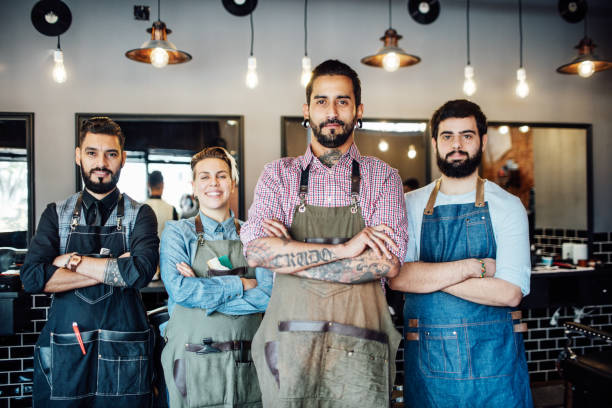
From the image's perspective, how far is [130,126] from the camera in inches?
175

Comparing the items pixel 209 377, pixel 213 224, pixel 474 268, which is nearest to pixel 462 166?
pixel 474 268

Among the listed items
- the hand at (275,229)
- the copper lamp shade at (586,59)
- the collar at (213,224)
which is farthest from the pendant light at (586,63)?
the hand at (275,229)

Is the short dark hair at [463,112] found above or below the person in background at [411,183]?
above

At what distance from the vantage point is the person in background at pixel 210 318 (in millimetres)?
2361

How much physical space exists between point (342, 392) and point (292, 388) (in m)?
0.18

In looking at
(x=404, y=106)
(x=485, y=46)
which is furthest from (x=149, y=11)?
(x=485, y=46)

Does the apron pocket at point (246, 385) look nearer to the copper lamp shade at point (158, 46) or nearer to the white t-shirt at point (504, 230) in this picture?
the white t-shirt at point (504, 230)

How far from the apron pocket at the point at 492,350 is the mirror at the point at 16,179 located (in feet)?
12.2

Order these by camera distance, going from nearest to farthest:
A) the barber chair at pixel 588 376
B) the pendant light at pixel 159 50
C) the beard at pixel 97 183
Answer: the beard at pixel 97 183
the barber chair at pixel 588 376
the pendant light at pixel 159 50

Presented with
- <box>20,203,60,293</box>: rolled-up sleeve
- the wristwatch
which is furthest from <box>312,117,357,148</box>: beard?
<box>20,203,60,293</box>: rolled-up sleeve

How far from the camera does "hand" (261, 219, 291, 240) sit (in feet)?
6.33

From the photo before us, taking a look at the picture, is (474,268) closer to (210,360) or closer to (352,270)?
(352,270)

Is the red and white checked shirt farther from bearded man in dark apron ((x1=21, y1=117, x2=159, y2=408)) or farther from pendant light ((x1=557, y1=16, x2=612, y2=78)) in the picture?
pendant light ((x1=557, y1=16, x2=612, y2=78))

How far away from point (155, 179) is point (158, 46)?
4.17 feet
